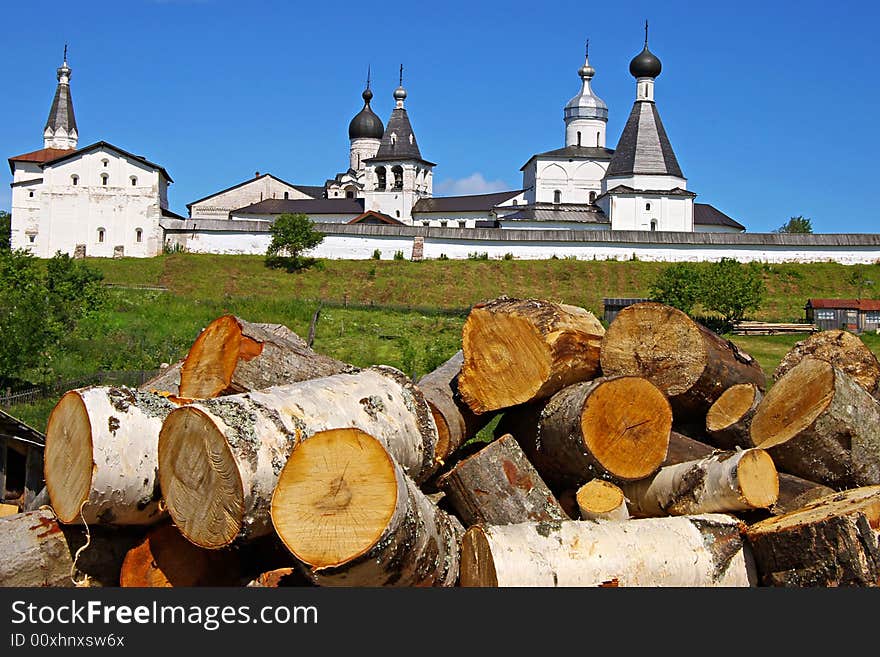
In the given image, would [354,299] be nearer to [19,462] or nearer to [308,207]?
[308,207]

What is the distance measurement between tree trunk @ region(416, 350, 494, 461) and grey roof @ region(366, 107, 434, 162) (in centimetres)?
5752

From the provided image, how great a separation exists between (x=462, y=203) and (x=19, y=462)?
56.9 meters

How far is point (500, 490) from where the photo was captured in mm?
6613

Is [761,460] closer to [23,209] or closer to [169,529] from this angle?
[169,529]

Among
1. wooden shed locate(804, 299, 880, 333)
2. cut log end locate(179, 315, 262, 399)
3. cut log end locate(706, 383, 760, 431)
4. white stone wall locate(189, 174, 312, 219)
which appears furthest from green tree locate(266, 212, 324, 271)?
cut log end locate(706, 383, 760, 431)

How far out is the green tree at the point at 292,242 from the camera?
Answer: 4600cm

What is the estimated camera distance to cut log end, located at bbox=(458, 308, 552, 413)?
7.21 meters

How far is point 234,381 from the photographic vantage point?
7301 millimetres

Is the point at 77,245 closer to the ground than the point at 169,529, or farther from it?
farther from it

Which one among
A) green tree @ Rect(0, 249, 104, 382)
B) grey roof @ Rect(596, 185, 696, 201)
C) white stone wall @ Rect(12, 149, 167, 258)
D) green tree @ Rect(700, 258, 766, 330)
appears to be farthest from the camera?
grey roof @ Rect(596, 185, 696, 201)

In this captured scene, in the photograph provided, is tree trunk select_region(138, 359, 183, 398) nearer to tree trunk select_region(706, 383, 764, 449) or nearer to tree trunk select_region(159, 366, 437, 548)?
tree trunk select_region(159, 366, 437, 548)

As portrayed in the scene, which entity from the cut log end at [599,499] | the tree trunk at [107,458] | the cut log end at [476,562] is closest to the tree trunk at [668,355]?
the cut log end at [599,499]

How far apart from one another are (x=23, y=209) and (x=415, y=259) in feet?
68.2

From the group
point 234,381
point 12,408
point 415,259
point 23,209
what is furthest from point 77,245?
point 234,381
